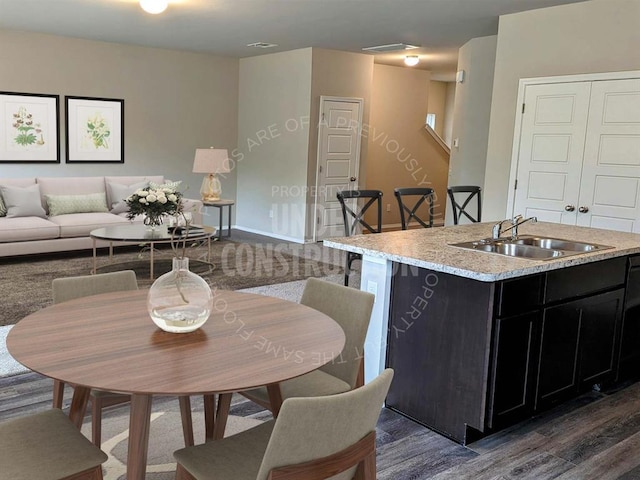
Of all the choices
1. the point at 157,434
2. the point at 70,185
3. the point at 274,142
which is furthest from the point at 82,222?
the point at 157,434

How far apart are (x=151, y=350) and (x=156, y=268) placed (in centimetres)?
450

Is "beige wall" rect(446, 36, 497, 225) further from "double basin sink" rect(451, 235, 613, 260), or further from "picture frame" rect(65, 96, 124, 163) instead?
"picture frame" rect(65, 96, 124, 163)

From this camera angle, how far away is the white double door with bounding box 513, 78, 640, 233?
448cm

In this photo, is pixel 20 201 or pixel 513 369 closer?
pixel 513 369

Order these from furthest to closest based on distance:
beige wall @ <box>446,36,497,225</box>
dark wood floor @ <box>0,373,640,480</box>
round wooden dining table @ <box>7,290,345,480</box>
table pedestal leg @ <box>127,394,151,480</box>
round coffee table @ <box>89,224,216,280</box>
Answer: beige wall @ <box>446,36,497,225</box>
round coffee table @ <box>89,224,216,280</box>
dark wood floor @ <box>0,373,640,480</box>
table pedestal leg @ <box>127,394,151,480</box>
round wooden dining table @ <box>7,290,345,480</box>

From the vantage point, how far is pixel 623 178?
4520 millimetres

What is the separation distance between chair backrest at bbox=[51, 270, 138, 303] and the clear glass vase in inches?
23.5

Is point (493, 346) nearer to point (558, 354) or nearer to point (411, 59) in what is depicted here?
point (558, 354)

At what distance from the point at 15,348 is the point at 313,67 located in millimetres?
6513

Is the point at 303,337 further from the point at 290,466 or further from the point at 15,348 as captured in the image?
the point at 15,348

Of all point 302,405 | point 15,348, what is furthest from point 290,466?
point 15,348

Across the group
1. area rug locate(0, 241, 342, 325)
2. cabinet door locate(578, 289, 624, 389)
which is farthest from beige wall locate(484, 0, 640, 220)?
cabinet door locate(578, 289, 624, 389)

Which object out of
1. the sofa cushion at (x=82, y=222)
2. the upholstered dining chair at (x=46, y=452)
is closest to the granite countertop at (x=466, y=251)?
the upholstered dining chair at (x=46, y=452)

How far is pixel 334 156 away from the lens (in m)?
8.13
